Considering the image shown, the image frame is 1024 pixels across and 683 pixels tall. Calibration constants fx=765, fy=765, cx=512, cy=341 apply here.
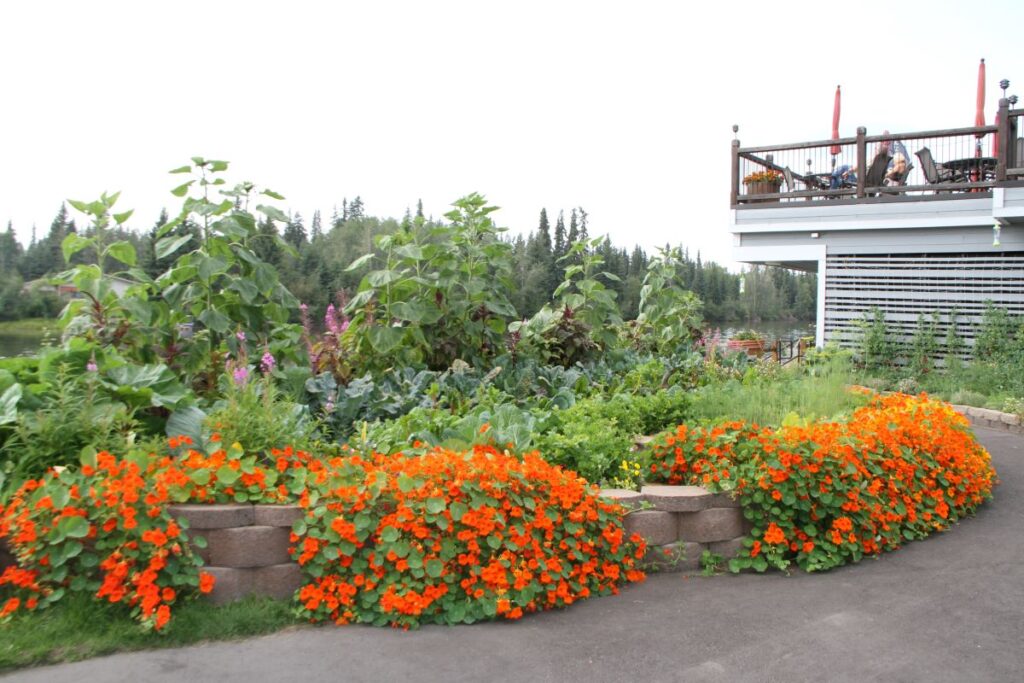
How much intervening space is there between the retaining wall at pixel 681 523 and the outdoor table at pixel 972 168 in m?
9.88

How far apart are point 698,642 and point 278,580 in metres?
1.72

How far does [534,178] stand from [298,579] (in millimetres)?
7434

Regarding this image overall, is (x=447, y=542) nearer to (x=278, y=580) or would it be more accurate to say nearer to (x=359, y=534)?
(x=359, y=534)

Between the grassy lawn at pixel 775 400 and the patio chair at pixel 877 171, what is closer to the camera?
the grassy lawn at pixel 775 400

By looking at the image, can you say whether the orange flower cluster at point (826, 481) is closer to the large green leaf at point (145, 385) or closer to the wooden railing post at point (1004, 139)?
the large green leaf at point (145, 385)

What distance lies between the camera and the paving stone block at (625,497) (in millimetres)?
3745

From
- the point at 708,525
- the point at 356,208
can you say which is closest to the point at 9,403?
the point at 708,525

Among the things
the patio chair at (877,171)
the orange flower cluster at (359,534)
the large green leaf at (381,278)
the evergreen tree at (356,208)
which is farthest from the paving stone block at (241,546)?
the evergreen tree at (356,208)

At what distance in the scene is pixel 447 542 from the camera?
3182mm

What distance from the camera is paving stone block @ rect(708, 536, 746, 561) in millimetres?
3875

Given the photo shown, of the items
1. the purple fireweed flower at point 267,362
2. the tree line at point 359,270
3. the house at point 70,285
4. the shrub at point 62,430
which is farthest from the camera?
the tree line at point 359,270

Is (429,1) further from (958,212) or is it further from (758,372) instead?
(958,212)

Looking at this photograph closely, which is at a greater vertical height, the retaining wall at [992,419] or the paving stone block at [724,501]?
the paving stone block at [724,501]

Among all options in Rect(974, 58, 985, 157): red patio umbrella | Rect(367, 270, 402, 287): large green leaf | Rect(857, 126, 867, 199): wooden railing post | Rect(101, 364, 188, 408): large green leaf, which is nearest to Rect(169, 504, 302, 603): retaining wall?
Rect(101, 364, 188, 408): large green leaf
